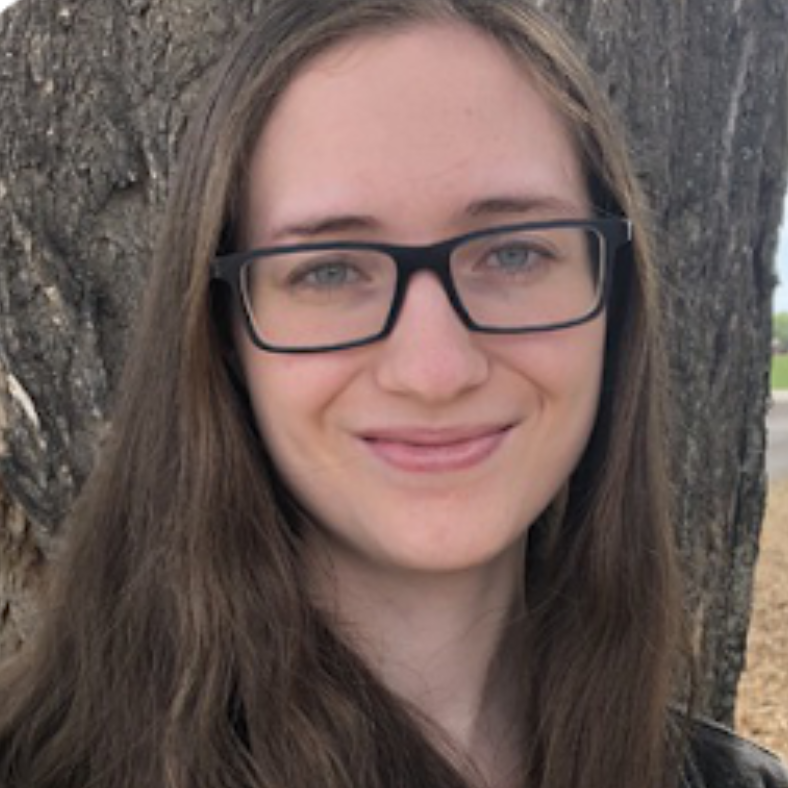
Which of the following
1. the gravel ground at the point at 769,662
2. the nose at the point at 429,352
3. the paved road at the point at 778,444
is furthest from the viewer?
the paved road at the point at 778,444

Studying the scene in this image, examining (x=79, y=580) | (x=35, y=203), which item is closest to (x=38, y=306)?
(x=35, y=203)

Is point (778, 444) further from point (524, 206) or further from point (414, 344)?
point (414, 344)

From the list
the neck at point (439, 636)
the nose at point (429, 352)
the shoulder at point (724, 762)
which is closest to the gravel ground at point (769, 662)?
the shoulder at point (724, 762)

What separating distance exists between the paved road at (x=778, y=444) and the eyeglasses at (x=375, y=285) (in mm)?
14188

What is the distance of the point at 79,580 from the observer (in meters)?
1.87

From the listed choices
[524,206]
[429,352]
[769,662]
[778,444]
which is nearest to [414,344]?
[429,352]

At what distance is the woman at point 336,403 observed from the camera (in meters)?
1.70

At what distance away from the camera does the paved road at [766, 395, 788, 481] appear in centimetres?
1830

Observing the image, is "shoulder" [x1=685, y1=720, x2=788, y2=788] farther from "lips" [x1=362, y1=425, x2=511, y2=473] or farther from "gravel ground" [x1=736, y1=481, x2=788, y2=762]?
"gravel ground" [x1=736, y1=481, x2=788, y2=762]

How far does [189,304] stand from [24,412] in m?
0.95

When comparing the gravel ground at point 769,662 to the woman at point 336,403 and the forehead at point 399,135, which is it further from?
the forehead at point 399,135

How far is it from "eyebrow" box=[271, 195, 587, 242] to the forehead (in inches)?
0.4

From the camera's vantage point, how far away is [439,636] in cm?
193

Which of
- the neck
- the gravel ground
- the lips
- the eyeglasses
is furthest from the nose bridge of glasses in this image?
the gravel ground
